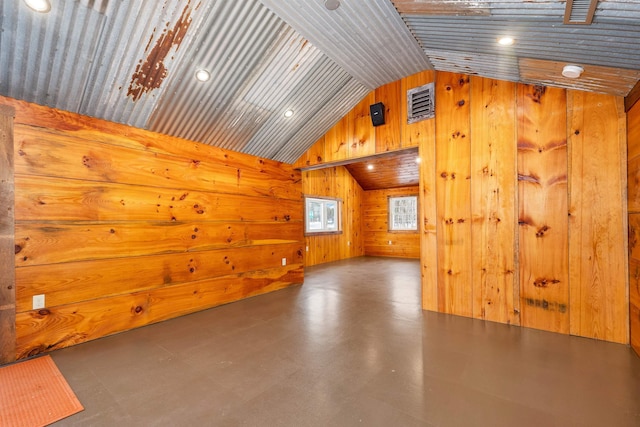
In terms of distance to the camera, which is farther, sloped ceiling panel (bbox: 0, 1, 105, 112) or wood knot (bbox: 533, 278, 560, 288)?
wood knot (bbox: 533, 278, 560, 288)

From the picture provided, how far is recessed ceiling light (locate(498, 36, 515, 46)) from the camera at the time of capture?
6.55 feet

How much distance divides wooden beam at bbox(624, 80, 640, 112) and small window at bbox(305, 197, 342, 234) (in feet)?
17.8

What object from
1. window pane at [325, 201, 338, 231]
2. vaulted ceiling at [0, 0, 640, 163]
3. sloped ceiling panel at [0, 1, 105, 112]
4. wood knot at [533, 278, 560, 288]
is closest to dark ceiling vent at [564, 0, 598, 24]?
vaulted ceiling at [0, 0, 640, 163]

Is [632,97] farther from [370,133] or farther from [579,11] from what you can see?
[370,133]

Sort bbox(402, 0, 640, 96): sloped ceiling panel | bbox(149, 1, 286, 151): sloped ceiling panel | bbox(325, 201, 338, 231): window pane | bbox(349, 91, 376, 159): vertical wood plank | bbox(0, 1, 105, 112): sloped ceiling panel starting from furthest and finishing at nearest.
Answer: bbox(325, 201, 338, 231): window pane, bbox(349, 91, 376, 159): vertical wood plank, bbox(149, 1, 286, 151): sloped ceiling panel, bbox(0, 1, 105, 112): sloped ceiling panel, bbox(402, 0, 640, 96): sloped ceiling panel

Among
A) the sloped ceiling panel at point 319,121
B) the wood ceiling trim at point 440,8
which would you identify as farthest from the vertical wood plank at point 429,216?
the wood ceiling trim at point 440,8

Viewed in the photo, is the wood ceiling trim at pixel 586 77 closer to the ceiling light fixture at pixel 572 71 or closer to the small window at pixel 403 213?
the ceiling light fixture at pixel 572 71

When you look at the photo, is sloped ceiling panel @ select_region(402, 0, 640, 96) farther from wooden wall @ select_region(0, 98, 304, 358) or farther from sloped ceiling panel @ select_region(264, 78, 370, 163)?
→ wooden wall @ select_region(0, 98, 304, 358)

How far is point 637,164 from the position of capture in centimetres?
208

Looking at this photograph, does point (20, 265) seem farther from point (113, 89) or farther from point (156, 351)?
point (113, 89)

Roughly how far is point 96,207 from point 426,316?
3.56m

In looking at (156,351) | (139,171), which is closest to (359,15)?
(139,171)

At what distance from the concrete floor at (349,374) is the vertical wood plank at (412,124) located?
2.06m

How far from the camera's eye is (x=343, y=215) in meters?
8.03
